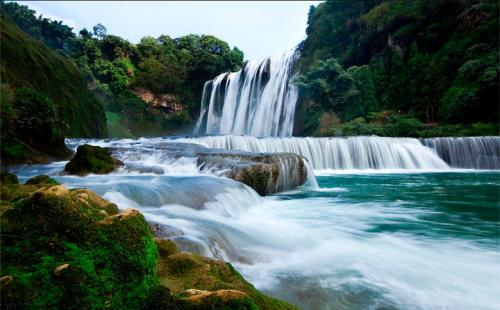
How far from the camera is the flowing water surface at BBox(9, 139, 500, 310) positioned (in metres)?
3.33

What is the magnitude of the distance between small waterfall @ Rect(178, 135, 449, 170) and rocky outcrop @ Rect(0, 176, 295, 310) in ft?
47.6

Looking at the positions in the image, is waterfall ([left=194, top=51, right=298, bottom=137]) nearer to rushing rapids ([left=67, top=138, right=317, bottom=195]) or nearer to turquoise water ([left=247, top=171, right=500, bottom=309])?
rushing rapids ([left=67, top=138, right=317, bottom=195])

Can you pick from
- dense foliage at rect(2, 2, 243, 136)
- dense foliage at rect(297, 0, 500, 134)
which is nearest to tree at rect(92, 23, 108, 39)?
dense foliage at rect(2, 2, 243, 136)

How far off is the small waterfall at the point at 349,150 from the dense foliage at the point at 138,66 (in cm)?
2713

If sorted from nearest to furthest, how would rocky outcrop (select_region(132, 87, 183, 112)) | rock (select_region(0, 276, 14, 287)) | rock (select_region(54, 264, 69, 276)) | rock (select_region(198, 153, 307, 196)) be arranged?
rock (select_region(0, 276, 14, 287)) < rock (select_region(54, 264, 69, 276)) < rock (select_region(198, 153, 307, 196)) < rocky outcrop (select_region(132, 87, 183, 112))

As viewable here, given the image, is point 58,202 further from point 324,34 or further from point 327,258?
point 324,34

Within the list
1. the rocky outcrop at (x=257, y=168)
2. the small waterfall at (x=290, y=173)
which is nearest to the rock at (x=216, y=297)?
the rocky outcrop at (x=257, y=168)

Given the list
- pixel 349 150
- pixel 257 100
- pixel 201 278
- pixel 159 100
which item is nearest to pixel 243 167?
pixel 201 278

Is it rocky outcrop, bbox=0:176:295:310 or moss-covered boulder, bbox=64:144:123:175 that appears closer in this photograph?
rocky outcrop, bbox=0:176:295:310

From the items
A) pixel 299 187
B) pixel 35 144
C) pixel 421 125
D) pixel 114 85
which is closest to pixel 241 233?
pixel 299 187

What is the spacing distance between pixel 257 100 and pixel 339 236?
28.4m

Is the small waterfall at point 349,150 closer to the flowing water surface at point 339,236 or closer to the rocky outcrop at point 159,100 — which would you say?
the flowing water surface at point 339,236

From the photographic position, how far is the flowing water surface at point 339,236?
10.9 ft

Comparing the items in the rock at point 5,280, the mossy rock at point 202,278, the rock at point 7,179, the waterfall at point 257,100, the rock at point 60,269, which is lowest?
the mossy rock at point 202,278
